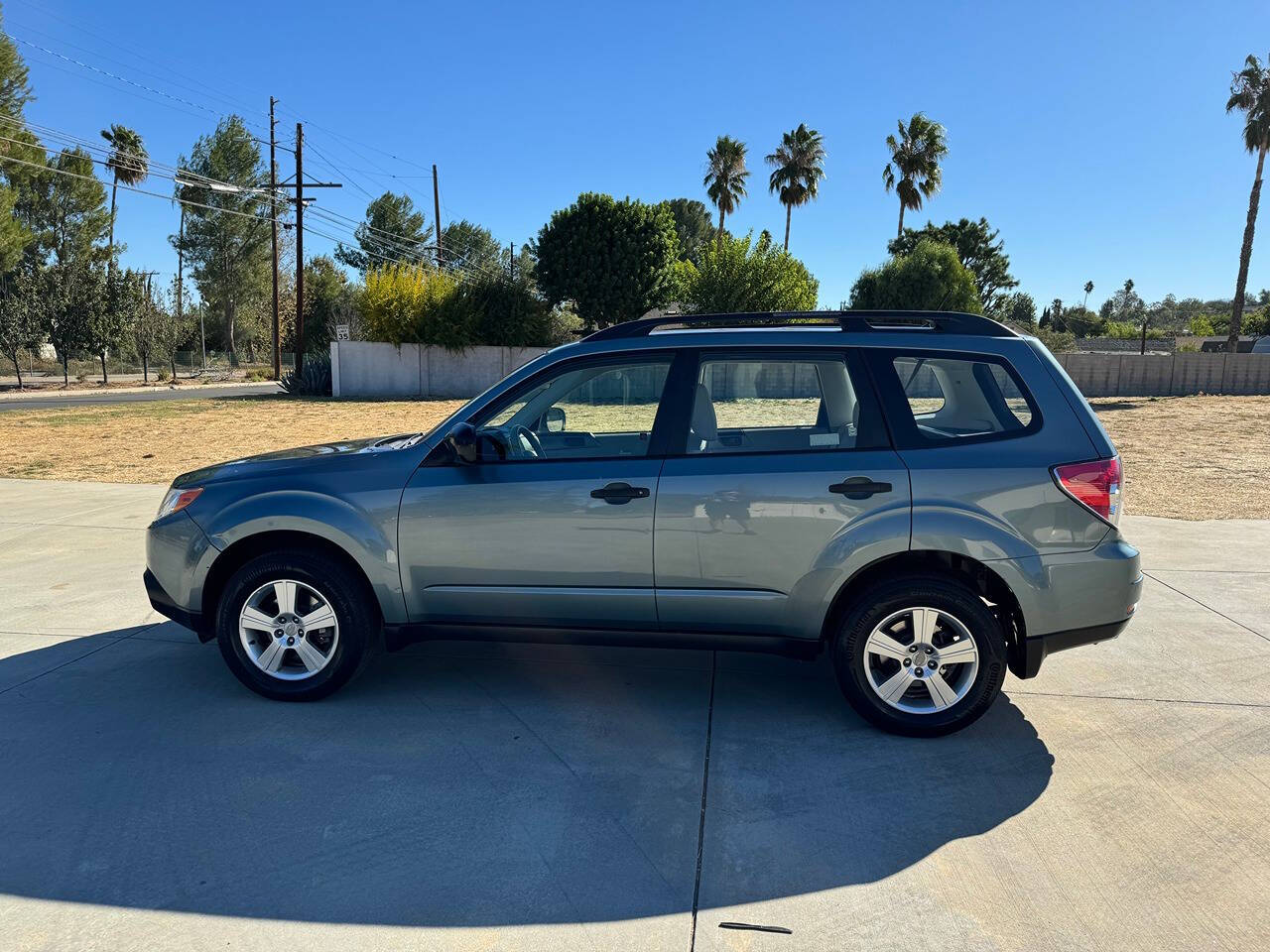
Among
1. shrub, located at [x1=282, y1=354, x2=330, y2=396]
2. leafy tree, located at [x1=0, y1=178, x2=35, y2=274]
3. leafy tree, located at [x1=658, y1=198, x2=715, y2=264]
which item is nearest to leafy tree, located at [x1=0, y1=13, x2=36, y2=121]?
leafy tree, located at [x1=0, y1=178, x2=35, y2=274]

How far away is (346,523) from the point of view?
4051 millimetres

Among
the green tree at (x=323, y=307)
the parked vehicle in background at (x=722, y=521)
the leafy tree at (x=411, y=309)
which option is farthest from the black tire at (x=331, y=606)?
the green tree at (x=323, y=307)

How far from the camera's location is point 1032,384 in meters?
3.86

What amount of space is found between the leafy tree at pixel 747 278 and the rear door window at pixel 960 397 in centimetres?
3279

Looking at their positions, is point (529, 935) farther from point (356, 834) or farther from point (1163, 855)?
point (1163, 855)

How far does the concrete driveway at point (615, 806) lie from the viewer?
2674 mm

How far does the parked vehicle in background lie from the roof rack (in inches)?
0.6

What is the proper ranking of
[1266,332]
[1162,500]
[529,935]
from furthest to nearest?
[1266,332]
[1162,500]
[529,935]

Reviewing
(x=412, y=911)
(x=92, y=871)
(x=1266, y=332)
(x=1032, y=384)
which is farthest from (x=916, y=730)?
(x=1266, y=332)

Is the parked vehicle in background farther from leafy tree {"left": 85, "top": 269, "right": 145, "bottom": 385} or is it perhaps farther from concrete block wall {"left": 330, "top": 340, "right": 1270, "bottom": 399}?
leafy tree {"left": 85, "top": 269, "right": 145, "bottom": 385}

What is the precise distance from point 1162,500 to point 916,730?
8.07 meters

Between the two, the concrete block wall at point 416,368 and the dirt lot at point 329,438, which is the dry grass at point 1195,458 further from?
the concrete block wall at point 416,368

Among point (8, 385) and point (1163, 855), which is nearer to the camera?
point (1163, 855)

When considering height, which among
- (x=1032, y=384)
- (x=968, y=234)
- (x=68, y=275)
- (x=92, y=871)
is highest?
(x=968, y=234)
